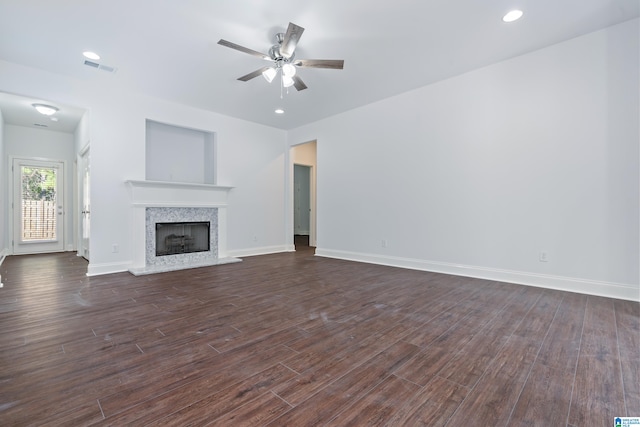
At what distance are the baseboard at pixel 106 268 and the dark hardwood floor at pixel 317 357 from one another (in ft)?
2.72

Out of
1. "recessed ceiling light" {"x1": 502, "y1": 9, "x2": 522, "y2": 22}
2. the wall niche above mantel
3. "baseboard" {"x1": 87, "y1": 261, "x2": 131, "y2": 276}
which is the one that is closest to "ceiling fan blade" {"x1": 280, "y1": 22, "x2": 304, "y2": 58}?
"recessed ceiling light" {"x1": 502, "y1": 9, "x2": 522, "y2": 22}

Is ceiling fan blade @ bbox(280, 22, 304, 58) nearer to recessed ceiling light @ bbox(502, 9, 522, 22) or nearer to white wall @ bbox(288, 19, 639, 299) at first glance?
recessed ceiling light @ bbox(502, 9, 522, 22)

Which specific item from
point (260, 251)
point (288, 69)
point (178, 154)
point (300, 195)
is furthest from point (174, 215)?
point (300, 195)

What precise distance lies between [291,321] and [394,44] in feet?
10.8

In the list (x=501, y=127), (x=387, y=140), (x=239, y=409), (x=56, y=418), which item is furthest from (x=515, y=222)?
(x=56, y=418)

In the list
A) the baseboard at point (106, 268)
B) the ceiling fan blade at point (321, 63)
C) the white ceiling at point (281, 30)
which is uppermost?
the white ceiling at point (281, 30)

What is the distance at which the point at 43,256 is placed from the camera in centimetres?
621

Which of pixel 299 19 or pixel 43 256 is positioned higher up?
pixel 299 19

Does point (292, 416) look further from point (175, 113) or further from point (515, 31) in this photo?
point (175, 113)

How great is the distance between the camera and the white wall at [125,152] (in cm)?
419

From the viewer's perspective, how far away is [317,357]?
1.92m

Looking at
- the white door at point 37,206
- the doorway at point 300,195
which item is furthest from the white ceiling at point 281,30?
the doorway at point 300,195

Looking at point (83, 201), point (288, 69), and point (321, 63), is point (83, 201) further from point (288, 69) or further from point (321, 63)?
point (321, 63)

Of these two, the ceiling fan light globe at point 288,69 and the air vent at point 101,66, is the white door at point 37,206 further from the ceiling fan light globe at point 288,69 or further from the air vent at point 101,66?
the ceiling fan light globe at point 288,69
